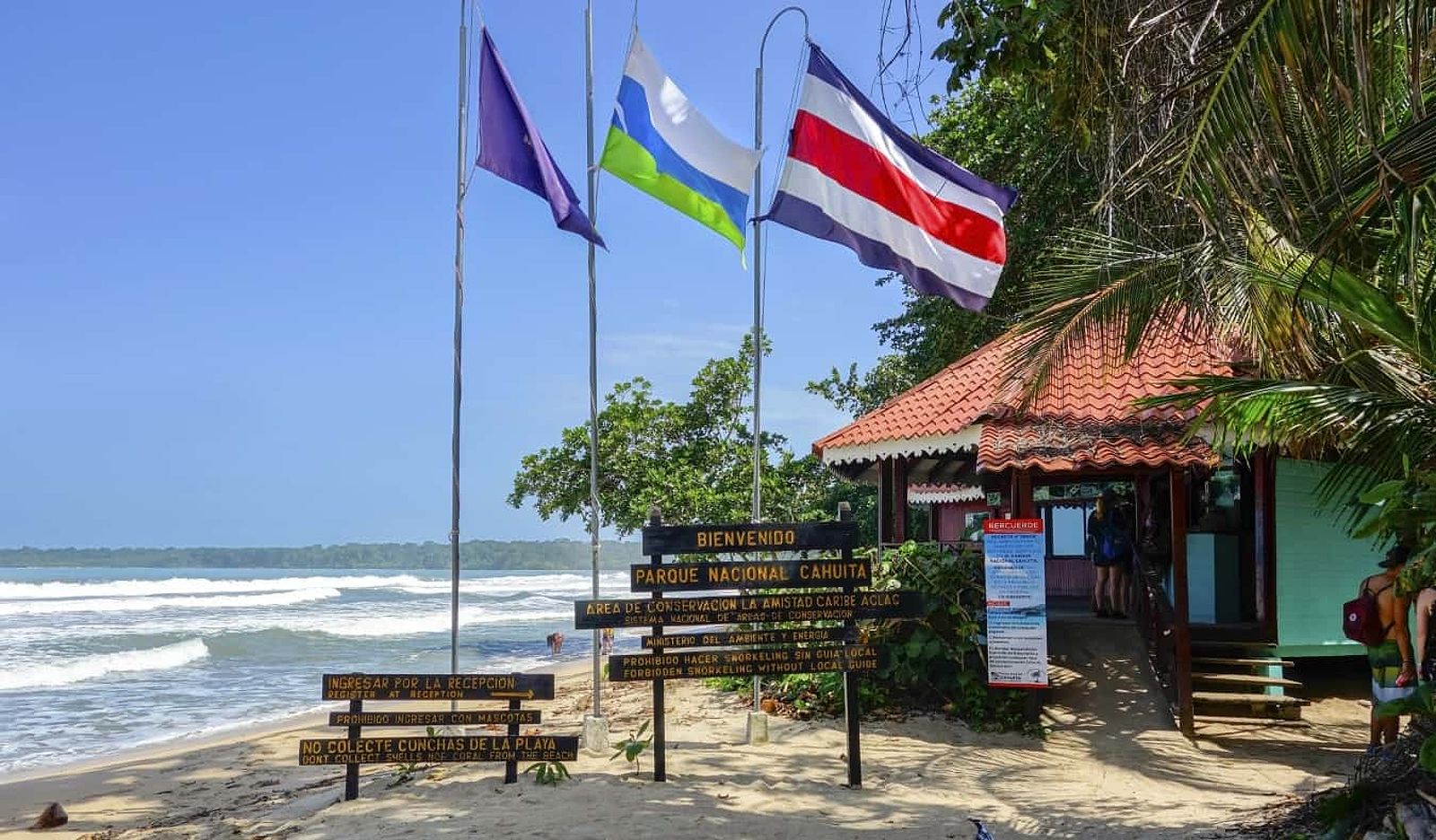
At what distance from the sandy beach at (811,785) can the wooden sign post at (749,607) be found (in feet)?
2.18

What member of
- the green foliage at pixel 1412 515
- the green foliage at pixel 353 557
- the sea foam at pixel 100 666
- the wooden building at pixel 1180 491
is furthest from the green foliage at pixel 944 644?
the green foliage at pixel 353 557

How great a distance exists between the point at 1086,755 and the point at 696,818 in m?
3.97

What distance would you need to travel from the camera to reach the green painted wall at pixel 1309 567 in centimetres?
1109

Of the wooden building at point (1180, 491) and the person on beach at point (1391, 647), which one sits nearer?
the person on beach at point (1391, 647)

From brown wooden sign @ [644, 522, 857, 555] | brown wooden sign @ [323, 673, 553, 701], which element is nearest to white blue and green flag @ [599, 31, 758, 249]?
brown wooden sign @ [644, 522, 857, 555]

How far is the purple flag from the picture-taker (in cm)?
896

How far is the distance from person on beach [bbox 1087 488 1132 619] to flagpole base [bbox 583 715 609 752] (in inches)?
246

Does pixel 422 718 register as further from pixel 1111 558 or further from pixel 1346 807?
pixel 1111 558

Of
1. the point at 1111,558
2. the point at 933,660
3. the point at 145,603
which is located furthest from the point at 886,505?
the point at 145,603

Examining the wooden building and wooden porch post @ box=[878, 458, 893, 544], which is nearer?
the wooden building

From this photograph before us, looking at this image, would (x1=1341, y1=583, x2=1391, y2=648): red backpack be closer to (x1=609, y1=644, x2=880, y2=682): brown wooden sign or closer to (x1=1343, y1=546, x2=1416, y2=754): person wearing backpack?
(x1=1343, y1=546, x2=1416, y2=754): person wearing backpack

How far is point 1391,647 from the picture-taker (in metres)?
7.46

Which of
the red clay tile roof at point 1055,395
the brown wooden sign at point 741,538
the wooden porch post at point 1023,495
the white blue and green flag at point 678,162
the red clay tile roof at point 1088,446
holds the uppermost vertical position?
the white blue and green flag at point 678,162

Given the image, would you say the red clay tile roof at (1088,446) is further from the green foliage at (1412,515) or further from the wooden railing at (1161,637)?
the green foliage at (1412,515)
